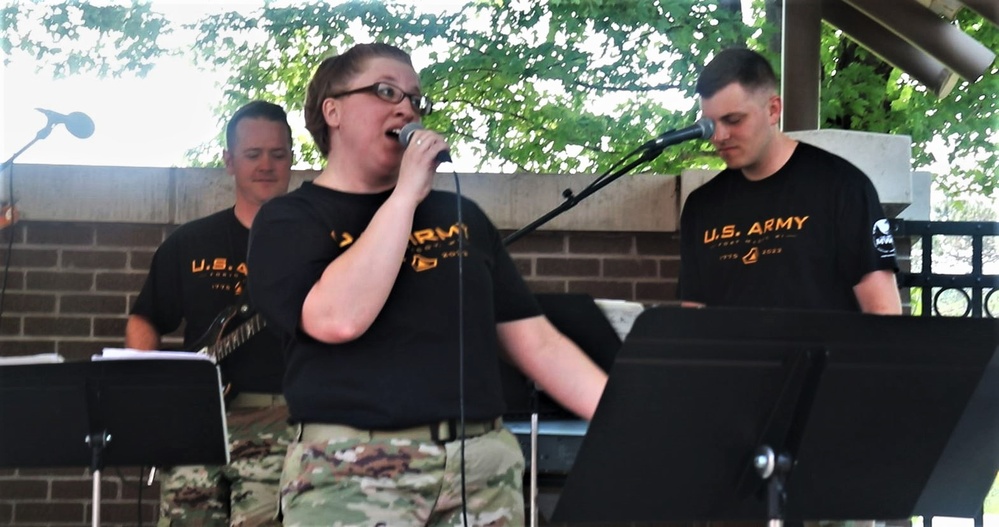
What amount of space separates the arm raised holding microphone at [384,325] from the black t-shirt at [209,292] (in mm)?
1462

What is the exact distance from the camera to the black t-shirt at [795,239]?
3.95 metres

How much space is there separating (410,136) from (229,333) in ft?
5.62

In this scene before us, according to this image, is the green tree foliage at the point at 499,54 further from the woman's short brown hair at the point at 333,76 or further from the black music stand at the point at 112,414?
the woman's short brown hair at the point at 333,76

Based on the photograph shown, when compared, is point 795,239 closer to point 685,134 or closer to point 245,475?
point 685,134

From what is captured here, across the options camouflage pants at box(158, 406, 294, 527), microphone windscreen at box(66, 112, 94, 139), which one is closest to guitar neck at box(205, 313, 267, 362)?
camouflage pants at box(158, 406, 294, 527)

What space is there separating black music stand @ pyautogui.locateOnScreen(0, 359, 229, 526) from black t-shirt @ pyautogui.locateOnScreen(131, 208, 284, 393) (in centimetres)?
63

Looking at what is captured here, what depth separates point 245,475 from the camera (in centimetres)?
421

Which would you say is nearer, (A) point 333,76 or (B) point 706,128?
(A) point 333,76

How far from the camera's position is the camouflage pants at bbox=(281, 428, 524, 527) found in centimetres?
263

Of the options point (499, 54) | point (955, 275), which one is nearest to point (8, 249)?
point (499, 54)

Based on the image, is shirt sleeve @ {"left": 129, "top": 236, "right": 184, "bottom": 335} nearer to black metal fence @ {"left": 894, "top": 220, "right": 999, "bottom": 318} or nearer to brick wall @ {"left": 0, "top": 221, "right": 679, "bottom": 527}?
brick wall @ {"left": 0, "top": 221, "right": 679, "bottom": 527}

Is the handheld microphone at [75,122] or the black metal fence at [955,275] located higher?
the handheld microphone at [75,122]

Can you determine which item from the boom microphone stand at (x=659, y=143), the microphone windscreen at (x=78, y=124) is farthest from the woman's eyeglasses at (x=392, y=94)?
the microphone windscreen at (x=78, y=124)

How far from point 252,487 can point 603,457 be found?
6.87ft
